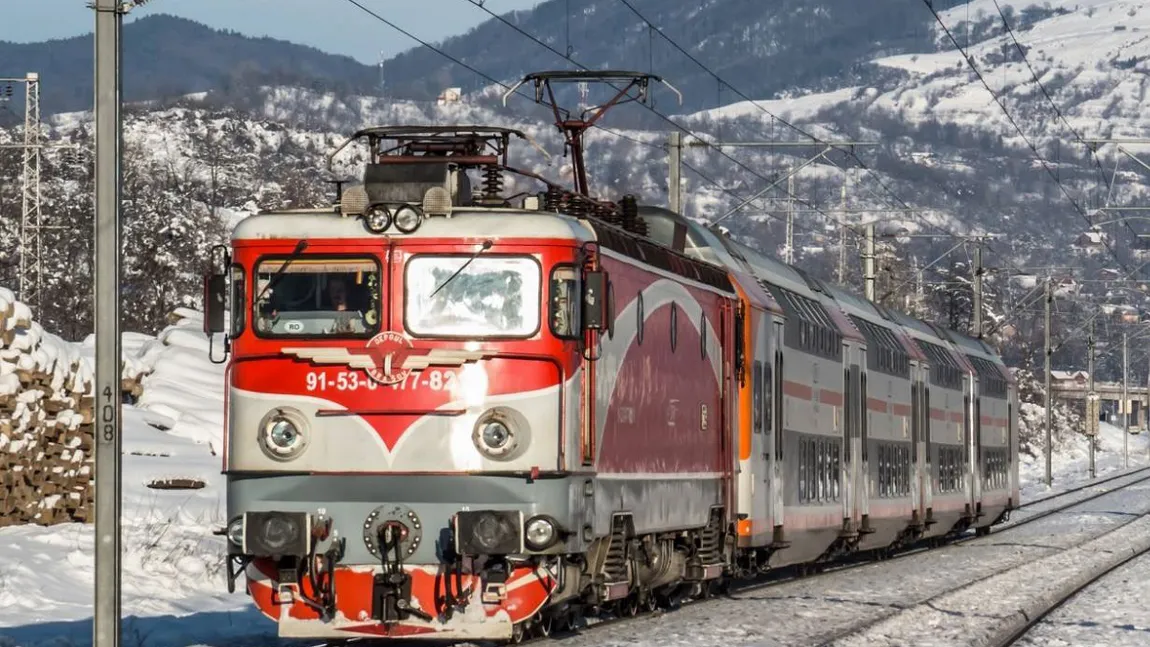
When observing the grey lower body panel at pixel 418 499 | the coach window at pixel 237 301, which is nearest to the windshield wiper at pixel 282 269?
the coach window at pixel 237 301

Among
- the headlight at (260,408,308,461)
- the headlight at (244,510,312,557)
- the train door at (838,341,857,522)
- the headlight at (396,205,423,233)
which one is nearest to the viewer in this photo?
the headlight at (244,510,312,557)

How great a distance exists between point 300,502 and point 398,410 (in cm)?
97

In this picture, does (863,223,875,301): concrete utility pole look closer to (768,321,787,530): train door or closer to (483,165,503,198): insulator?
(768,321,787,530): train door

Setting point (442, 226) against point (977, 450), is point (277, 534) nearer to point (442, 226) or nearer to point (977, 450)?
point (442, 226)

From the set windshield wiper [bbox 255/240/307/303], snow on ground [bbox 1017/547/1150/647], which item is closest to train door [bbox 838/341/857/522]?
snow on ground [bbox 1017/547/1150/647]

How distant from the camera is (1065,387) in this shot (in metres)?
171

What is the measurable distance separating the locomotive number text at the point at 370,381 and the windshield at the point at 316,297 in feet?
1.14

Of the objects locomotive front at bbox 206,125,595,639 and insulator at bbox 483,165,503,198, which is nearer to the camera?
locomotive front at bbox 206,125,595,639

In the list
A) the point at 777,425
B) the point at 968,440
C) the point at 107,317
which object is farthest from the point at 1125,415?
the point at 107,317

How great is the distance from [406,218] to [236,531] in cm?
261

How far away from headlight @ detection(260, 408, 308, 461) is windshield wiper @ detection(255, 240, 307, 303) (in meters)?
0.92

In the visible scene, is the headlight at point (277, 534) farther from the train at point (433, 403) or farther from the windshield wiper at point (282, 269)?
the windshield wiper at point (282, 269)

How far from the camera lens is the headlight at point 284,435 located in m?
14.4

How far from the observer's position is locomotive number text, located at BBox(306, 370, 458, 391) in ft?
47.1
